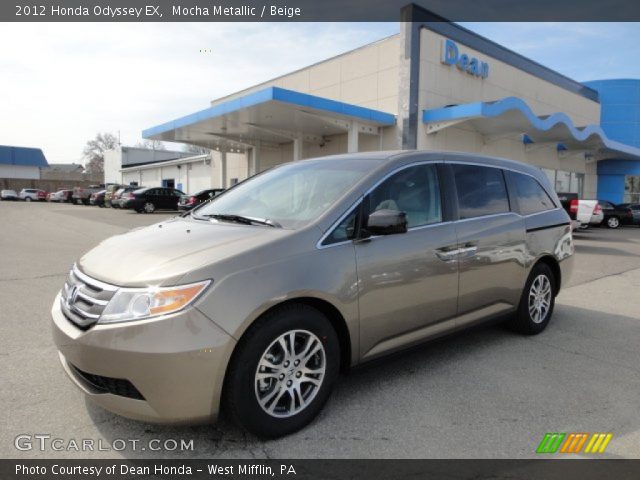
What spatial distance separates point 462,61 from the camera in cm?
2028

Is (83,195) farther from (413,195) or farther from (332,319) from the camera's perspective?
(332,319)

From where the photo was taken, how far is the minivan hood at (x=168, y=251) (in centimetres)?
260

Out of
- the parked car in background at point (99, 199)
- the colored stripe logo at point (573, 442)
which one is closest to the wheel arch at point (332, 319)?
the colored stripe logo at point (573, 442)

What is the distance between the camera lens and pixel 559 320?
5582 millimetres

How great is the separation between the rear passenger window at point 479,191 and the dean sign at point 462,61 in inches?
661

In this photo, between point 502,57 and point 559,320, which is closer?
point 559,320

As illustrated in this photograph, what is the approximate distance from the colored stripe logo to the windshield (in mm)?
2051

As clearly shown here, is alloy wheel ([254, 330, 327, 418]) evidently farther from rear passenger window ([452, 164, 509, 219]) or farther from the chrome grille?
rear passenger window ([452, 164, 509, 219])

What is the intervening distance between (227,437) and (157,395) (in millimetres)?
622

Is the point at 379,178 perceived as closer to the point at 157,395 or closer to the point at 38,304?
the point at 157,395

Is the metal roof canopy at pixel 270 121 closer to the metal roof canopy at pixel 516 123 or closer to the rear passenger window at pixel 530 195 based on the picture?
the metal roof canopy at pixel 516 123

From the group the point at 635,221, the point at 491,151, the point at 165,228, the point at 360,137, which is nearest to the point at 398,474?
the point at 165,228

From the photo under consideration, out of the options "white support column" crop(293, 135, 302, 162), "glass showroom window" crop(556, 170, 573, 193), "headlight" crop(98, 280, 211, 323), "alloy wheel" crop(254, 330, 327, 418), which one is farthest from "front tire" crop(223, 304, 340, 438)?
"glass showroom window" crop(556, 170, 573, 193)

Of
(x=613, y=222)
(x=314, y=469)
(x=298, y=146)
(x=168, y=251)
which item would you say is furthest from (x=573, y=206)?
(x=168, y=251)
